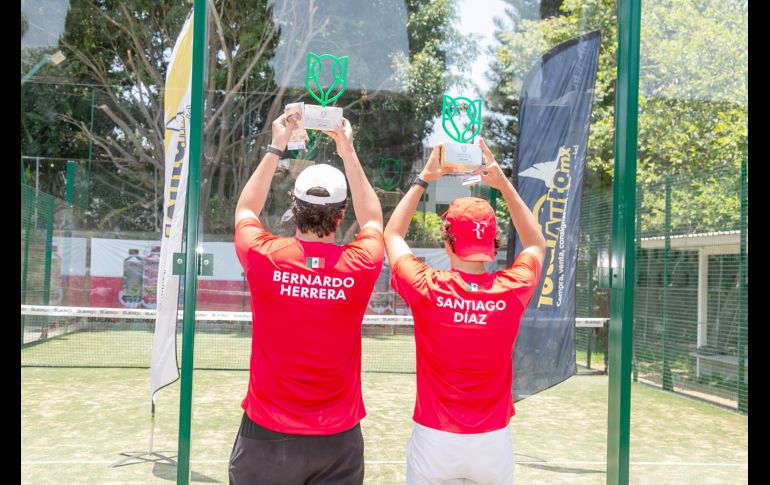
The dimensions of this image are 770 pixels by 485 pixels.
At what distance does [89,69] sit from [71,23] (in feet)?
4.38

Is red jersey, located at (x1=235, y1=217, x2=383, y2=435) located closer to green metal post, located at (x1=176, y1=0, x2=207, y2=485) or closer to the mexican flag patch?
the mexican flag patch

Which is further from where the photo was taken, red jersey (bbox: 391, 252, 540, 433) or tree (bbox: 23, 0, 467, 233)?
tree (bbox: 23, 0, 467, 233)

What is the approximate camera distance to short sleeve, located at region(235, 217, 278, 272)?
2246mm

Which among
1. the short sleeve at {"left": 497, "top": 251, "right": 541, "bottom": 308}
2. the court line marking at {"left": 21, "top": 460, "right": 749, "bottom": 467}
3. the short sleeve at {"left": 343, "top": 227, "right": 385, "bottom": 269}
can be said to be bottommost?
the court line marking at {"left": 21, "top": 460, "right": 749, "bottom": 467}

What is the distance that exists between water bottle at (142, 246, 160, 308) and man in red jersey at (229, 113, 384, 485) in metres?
13.8

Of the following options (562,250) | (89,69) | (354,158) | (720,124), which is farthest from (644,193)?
(89,69)

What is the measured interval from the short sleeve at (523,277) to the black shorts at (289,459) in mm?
746

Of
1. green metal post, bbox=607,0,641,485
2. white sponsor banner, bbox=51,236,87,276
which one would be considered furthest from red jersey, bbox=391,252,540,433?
white sponsor banner, bbox=51,236,87,276

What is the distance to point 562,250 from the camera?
204 inches

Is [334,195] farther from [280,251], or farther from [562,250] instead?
[562,250]

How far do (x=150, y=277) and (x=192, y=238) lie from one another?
43.7 ft

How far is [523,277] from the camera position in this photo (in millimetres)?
2396

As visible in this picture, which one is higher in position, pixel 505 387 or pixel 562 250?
pixel 562 250

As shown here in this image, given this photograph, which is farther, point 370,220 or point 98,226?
point 98,226
